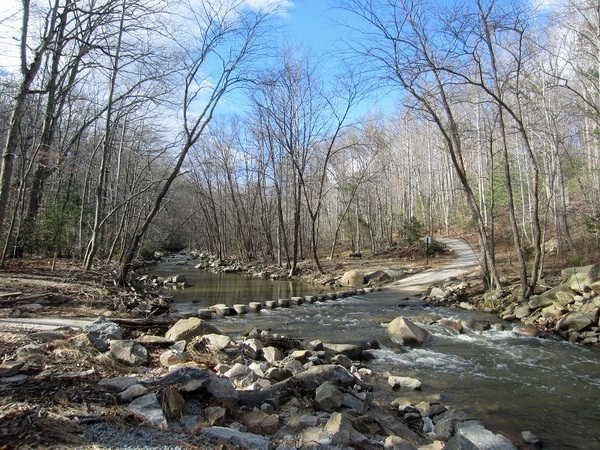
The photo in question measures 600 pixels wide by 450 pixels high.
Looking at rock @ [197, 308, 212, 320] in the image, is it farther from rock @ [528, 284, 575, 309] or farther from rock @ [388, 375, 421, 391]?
rock @ [528, 284, 575, 309]

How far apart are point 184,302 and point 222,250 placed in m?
23.9

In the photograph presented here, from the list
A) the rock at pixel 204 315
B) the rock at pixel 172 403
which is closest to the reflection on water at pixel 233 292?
the rock at pixel 204 315

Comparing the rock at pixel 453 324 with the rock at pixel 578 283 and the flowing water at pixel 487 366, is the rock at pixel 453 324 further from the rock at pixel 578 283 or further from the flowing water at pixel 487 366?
the rock at pixel 578 283

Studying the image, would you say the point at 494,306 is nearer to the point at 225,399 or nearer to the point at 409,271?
the point at 409,271

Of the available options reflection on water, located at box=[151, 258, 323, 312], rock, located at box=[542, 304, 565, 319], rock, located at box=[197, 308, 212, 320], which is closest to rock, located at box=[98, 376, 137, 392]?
rock, located at box=[197, 308, 212, 320]

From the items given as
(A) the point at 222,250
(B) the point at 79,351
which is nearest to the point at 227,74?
(B) the point at 79,351

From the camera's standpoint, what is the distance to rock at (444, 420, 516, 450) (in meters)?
3.49

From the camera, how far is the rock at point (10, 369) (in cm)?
307

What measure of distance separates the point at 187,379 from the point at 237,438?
925 millimetres

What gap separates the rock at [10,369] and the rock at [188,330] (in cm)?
234

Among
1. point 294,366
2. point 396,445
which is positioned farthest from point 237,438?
point 294,366

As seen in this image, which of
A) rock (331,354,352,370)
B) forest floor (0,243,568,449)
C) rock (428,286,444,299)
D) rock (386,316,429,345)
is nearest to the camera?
forest floor (0,243,568,449)

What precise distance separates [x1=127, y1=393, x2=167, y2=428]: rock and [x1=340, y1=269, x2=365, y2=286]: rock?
1461cm

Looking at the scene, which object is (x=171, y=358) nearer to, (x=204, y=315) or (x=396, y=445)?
(x=396, y=445)
